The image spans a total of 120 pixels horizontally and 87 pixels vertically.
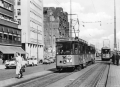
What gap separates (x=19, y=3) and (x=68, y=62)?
49116 mm

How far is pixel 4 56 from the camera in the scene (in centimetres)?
5478

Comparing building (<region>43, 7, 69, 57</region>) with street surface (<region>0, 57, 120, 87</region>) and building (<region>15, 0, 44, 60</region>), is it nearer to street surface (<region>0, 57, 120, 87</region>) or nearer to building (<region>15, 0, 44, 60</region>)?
building (<region>15, 0, 44, 60</region>)

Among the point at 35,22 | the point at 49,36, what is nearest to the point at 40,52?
the point at 35,22

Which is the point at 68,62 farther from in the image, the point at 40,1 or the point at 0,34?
the point at 40,1

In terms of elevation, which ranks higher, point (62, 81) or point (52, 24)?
point (52, 24)

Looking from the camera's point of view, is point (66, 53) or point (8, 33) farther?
point (8, 33)

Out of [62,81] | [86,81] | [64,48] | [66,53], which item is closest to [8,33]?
[64,48]

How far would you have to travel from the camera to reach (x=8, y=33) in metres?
56.8

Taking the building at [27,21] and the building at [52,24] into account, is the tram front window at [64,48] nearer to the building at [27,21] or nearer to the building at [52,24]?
the building at [27,21]

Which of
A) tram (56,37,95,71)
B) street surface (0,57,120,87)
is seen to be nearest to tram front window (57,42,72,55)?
tram (56,37,95,71)

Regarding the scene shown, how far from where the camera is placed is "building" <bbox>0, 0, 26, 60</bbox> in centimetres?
5341

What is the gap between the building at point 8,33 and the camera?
175 feet

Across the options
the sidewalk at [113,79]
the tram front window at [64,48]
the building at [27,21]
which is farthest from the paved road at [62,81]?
the building at [27,21]

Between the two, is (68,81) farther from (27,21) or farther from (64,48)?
(27,21)
